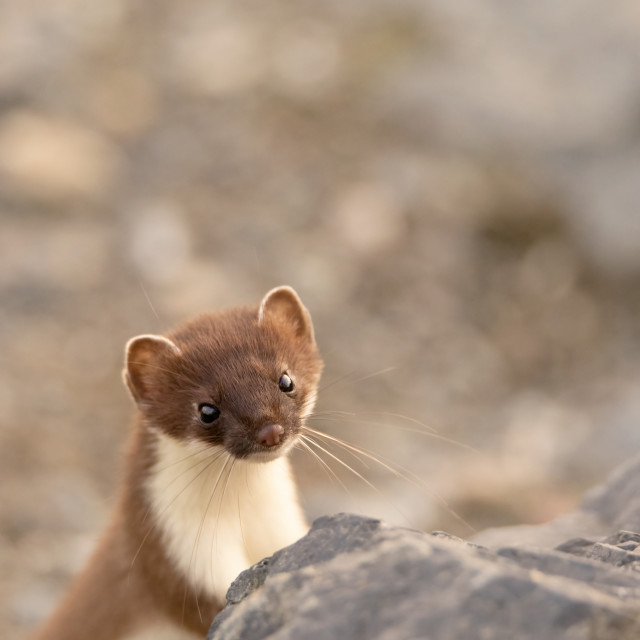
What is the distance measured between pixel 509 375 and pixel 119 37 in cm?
717

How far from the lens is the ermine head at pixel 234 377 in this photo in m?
3.11

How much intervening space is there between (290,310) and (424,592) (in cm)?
194

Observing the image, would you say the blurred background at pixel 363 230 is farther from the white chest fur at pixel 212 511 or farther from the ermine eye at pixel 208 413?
the ermine eye at pixel 208 413

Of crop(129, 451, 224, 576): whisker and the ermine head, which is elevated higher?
the ermine head

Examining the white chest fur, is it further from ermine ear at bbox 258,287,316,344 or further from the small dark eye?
ermine ear at bbox 258,287,316,344

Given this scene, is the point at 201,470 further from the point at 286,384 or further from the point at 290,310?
the point at 290,310

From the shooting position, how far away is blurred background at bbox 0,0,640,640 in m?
7.88

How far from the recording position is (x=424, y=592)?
190cm

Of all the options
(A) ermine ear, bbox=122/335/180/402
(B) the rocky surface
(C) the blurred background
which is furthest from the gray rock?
(C) the blurred background

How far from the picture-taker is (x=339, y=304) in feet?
30.8

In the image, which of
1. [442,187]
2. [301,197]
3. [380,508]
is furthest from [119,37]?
[380,508]

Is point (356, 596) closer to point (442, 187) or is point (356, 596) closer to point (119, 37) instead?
point (442, 187)

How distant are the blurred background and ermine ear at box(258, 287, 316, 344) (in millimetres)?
3149

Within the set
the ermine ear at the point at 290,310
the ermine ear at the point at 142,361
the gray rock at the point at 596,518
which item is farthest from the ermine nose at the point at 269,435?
the gray rock at the point at 596,518
